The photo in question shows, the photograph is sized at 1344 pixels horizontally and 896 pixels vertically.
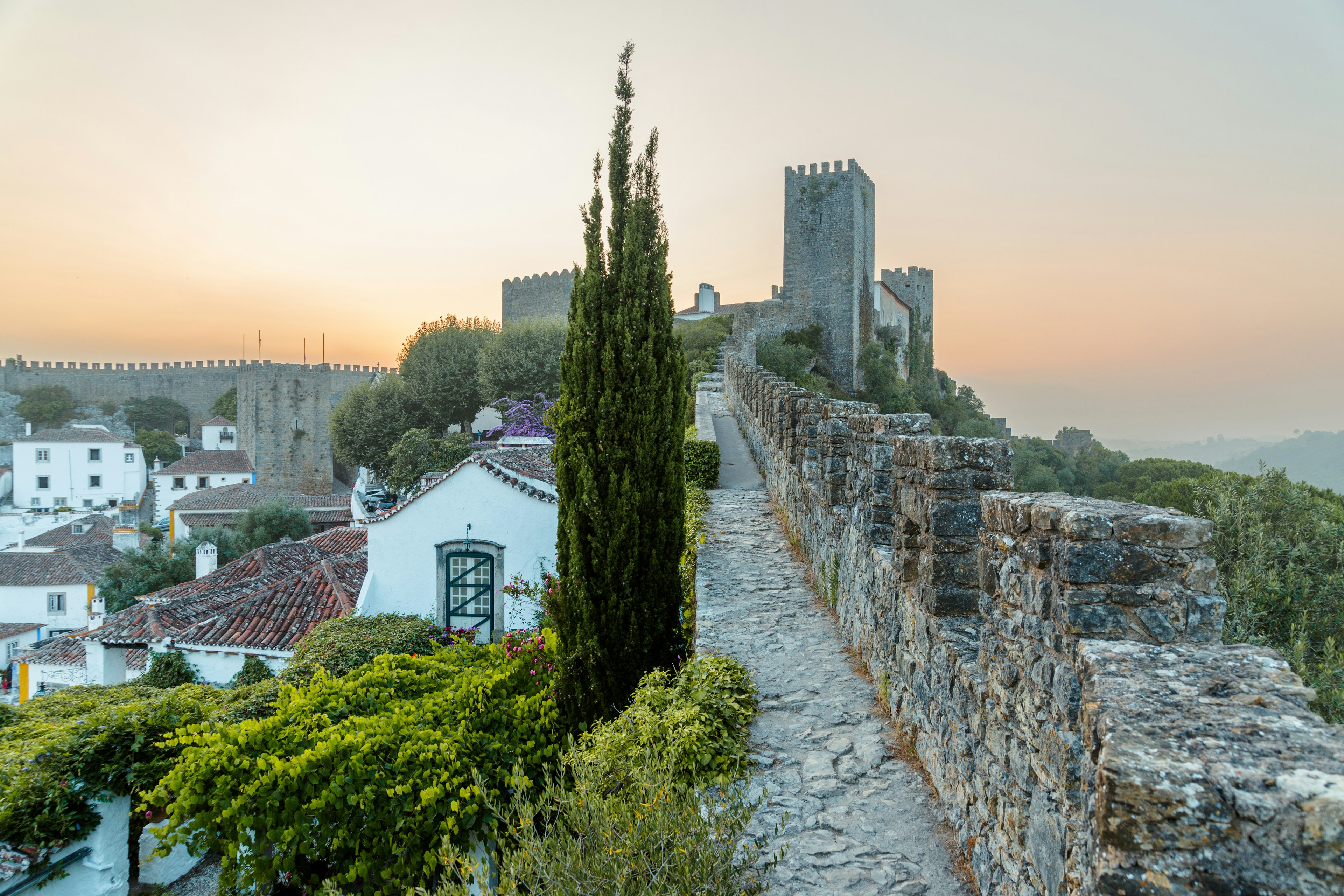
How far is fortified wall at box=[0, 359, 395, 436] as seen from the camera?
64.4 metres

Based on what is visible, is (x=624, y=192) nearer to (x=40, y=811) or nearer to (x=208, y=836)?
(x=208, y=836)

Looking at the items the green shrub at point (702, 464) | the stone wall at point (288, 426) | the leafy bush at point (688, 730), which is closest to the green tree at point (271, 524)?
the stone wall at point (288, 426)

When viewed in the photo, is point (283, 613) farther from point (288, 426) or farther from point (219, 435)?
point (219, 435)

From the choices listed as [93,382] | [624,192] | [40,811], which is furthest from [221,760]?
[93,382]

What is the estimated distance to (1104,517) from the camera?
6.95ft

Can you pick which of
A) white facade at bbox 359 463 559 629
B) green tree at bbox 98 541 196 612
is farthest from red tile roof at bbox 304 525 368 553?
green tree at bbox 98 541 196 612

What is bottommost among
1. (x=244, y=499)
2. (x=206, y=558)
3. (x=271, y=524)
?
(x=206, y=558)

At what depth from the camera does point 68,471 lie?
172 feet

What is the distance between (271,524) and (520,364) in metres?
14.3

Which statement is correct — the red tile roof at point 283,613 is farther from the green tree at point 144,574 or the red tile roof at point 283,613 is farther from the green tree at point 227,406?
the green tree at point 227,406

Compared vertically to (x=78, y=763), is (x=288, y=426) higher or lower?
higher

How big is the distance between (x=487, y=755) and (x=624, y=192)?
5083mm

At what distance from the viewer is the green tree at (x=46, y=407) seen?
2431 inches

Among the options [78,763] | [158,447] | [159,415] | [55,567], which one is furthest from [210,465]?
[78,763]
